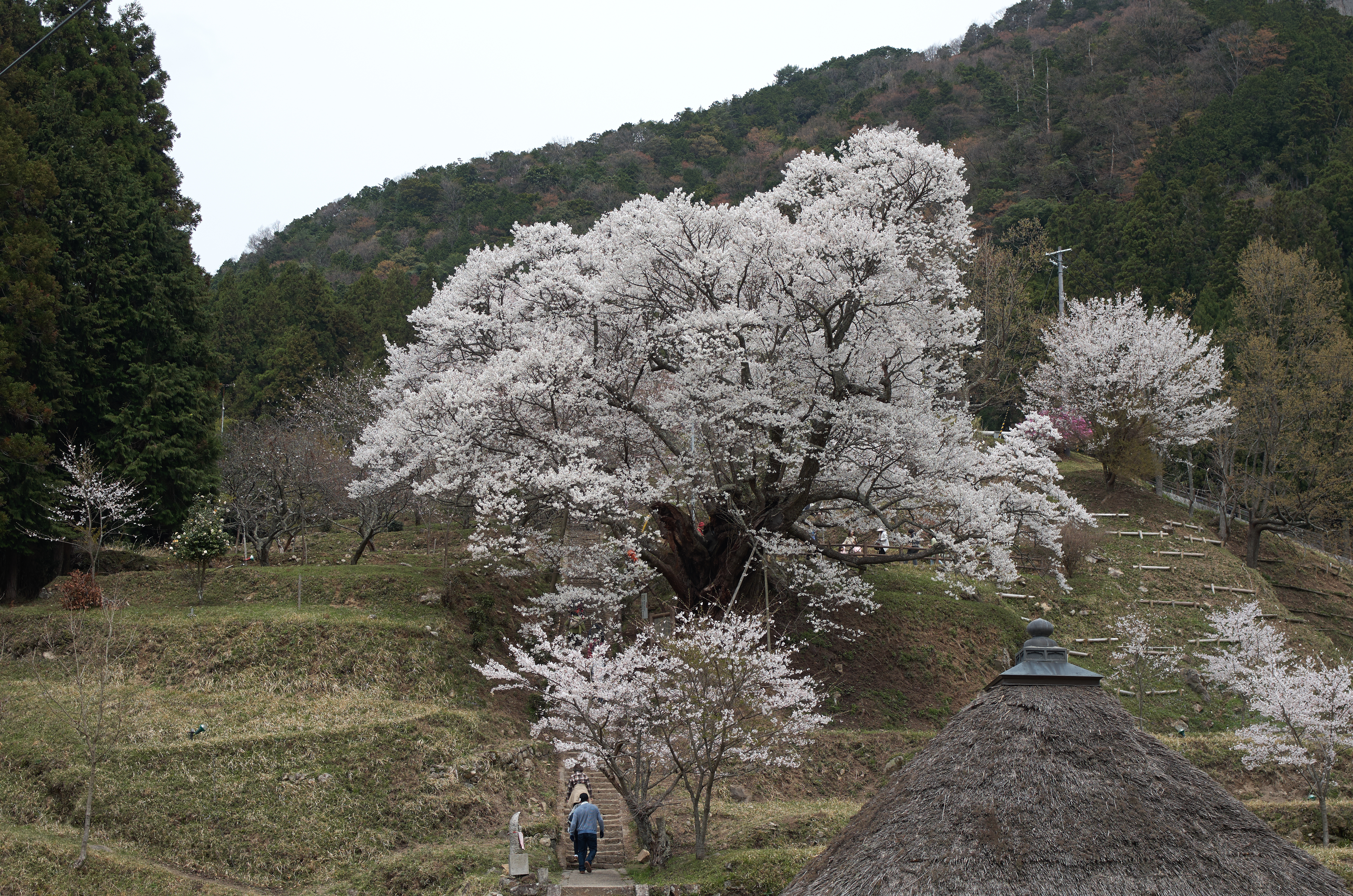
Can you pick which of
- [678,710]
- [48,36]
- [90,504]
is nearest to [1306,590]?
[678,710]

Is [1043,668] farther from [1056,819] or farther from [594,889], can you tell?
[594,889]

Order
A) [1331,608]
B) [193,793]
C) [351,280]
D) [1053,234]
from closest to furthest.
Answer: [193,793], [1331,608], [1053,234], [351,280]

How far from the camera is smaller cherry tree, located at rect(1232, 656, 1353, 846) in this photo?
1343 centimetres

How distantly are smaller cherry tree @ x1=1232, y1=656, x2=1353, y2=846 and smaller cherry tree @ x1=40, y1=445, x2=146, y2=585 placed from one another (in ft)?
62.9

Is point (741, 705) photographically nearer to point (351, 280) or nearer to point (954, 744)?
point (954, 744)

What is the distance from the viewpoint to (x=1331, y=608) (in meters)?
26.4

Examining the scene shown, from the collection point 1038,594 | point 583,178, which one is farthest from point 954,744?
point 583,178

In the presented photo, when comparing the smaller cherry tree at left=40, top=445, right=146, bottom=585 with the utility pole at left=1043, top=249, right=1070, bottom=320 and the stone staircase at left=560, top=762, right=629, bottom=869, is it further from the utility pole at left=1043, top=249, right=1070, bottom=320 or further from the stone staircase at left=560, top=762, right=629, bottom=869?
the utility pole at left=1043, top=249, right=1070, bottom=320

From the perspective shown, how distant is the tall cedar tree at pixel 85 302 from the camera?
1725 centimetres

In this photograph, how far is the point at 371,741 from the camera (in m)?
13.2

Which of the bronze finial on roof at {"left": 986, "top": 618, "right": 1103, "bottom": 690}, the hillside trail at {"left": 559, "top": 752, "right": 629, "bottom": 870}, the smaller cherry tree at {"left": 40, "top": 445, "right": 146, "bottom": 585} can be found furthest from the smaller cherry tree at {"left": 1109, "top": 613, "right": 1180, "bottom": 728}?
the smaller cherry tree at {"left": 40, "top": 445, "right": 146, "bottom": 585}

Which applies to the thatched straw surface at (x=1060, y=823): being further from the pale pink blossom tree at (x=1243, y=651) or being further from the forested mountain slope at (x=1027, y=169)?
the forested mountain slope at (x=1027, y=169)

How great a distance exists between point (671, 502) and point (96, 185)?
541 inches

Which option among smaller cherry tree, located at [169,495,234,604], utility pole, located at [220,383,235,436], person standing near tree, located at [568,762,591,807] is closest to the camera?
person standing near tree, located at [568,762,591,807]
